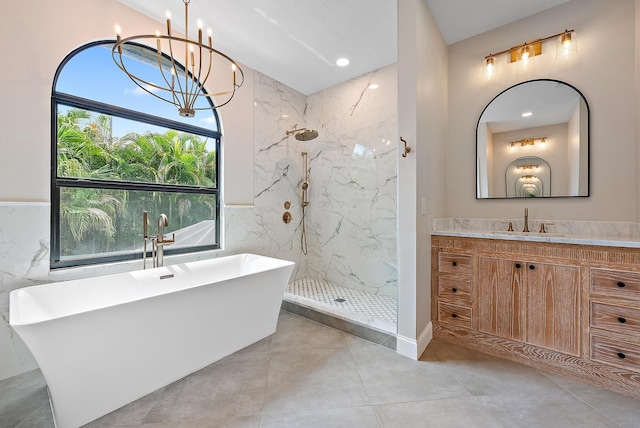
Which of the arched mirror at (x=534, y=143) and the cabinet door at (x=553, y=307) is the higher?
the arched mirror at (x=534, y=143)

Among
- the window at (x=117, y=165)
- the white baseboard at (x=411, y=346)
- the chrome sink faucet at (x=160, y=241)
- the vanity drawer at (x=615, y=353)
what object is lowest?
the white baseboard at (x=411, y=346)

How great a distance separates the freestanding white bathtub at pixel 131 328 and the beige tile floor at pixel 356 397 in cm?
12

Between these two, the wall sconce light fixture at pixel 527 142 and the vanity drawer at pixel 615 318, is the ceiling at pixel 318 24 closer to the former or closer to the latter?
the wall sconce light fixture at pixel 527 142

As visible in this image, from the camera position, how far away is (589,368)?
1.75m

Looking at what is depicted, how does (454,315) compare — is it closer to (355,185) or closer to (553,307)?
(553,307)

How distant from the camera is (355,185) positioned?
3.46 meters

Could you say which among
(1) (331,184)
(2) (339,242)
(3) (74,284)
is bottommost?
(3) (74,284)

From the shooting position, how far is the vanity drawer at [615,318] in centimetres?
162

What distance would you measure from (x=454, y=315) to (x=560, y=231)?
1.13 m

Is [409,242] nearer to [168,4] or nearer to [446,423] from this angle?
[446,423]

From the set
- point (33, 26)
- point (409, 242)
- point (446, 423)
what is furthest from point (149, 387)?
point (33, 26)

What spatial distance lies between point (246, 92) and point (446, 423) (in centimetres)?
346

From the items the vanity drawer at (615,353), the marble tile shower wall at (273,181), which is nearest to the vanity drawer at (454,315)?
the vanity drawer at (615,353)

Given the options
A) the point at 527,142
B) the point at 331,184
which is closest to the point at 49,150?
the point at 331,184
